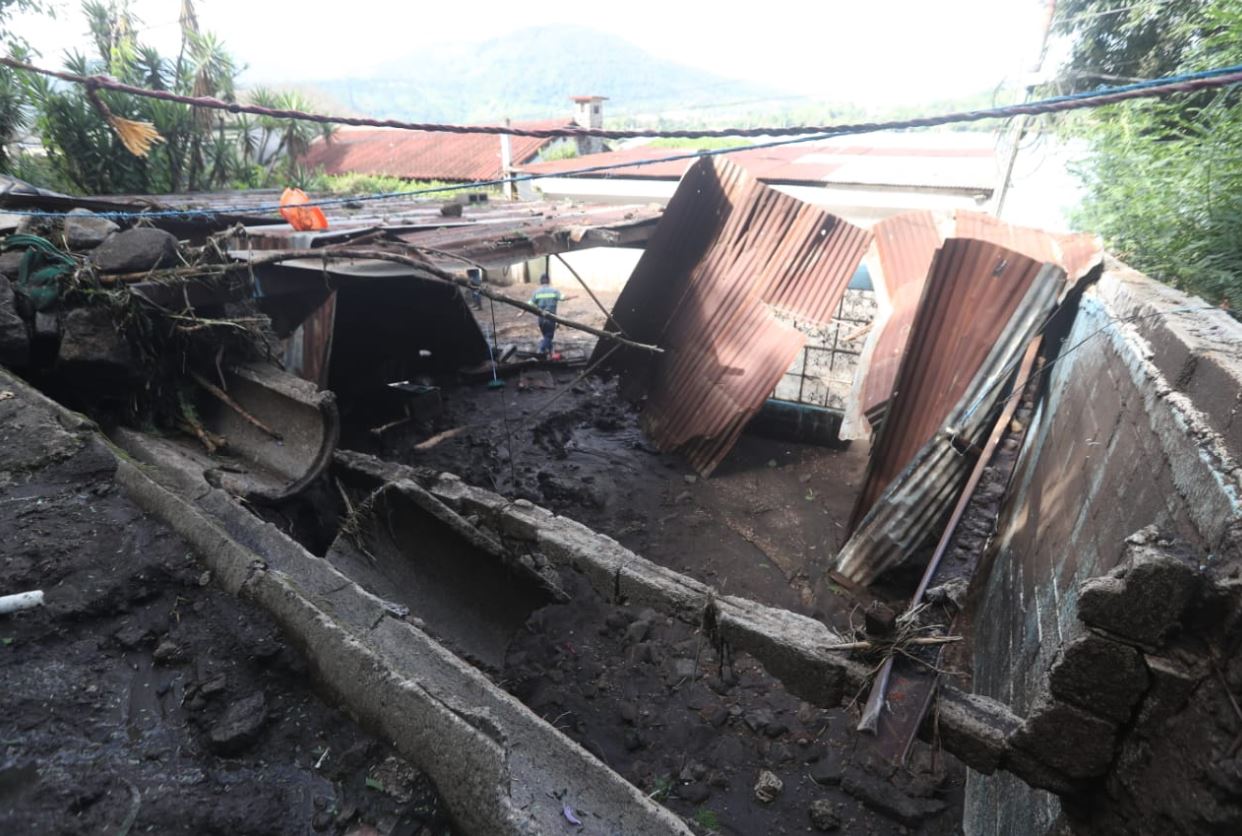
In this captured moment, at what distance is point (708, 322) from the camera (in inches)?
302

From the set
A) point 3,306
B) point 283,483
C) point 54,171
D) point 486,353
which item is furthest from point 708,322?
point 54,171

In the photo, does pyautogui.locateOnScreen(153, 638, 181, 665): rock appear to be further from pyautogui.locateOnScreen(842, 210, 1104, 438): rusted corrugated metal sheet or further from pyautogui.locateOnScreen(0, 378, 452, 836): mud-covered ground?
pyautogui.locateOnScreen(842, 210, 1104, 438): rusted corrugated metal sheet

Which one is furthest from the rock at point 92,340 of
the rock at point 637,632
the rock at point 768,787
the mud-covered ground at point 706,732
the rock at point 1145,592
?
the rock at point 1145,592

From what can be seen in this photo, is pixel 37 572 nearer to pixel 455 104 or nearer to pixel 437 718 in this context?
pixel 437 718

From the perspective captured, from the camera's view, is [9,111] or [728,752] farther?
[9,111]

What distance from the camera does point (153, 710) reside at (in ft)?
6.93

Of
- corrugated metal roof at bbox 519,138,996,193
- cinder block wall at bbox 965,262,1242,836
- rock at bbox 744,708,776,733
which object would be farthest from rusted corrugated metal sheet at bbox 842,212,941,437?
corrugated metal roof at bbox 519,138,996,193

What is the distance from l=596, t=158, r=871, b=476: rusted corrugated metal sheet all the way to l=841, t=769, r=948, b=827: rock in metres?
3.95

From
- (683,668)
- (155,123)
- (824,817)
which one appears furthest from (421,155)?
(824,817)

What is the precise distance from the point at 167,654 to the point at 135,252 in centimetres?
344

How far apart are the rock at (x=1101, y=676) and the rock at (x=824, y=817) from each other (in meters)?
2.14

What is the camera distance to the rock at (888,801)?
11.6 ft

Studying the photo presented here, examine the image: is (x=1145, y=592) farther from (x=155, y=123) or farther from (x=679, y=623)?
(x=155, y=123)

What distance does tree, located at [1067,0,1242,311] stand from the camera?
11.8ft
